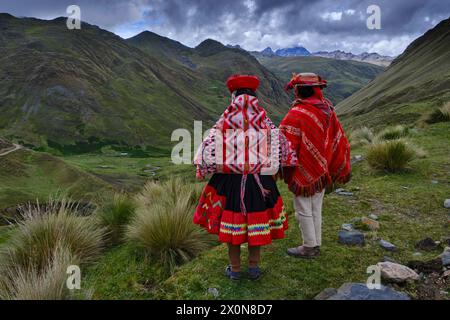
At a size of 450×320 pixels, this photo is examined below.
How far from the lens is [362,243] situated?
5.74 meters

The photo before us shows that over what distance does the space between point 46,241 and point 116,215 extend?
5.78 ft

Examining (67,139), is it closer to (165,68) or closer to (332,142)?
(332,142)

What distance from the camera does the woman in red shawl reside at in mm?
4445

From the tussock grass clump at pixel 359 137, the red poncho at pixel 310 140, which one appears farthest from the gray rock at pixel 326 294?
the tussock grass clump at pixel 359 137

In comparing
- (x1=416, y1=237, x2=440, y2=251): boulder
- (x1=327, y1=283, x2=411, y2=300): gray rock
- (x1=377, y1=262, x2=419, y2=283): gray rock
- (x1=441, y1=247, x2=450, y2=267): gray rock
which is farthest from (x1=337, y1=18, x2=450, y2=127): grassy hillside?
(x1=327, y1=283, x2=411, y2=300): gray rock

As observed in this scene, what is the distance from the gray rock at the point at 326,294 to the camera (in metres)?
4.18

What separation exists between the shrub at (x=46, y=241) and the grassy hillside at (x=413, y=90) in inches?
695

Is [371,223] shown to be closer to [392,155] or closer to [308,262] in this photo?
[308,262]

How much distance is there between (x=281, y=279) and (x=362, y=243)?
1668 mm

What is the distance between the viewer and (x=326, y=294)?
4.23m

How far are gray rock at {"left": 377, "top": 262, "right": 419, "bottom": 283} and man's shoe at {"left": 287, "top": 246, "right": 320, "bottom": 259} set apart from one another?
947 millimetres

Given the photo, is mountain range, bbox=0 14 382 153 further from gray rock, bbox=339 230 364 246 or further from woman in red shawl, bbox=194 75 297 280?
woman in red shawl, bbox=194 75 297 280

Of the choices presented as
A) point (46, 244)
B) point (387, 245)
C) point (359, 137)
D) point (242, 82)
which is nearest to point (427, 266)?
point (387, 245)
